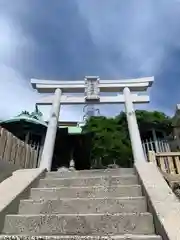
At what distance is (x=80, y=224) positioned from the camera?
233 centimetres

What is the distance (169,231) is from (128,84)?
6.38m

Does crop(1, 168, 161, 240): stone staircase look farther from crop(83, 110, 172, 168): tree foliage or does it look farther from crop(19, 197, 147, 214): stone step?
crop(83, 110, 172, 168): tree foliage

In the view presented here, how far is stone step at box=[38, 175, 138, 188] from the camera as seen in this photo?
349 centimetres

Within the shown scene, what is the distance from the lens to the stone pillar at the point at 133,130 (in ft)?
18.7

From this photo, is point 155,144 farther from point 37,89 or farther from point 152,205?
point 152,205

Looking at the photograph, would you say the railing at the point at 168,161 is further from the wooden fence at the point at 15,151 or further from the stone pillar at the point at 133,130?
the wooden fence at the point at 15,151

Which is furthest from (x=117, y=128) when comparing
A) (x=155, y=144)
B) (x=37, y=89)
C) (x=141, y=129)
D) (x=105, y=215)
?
(x=105, y=215)

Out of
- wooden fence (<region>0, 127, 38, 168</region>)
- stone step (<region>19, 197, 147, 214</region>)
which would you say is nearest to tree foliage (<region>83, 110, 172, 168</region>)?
wooden fence (<region>0, 127, 38, 168</region>)

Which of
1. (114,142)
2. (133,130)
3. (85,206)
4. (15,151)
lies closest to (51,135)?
(15,151)

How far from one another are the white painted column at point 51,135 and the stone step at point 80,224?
2.66m

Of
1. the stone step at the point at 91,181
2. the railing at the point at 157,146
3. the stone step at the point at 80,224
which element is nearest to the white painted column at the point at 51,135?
the stone step at the point at 91,181

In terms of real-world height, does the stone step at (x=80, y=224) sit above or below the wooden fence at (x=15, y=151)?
below

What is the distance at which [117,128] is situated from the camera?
50.0ft

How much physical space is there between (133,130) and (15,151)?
3.25 m
